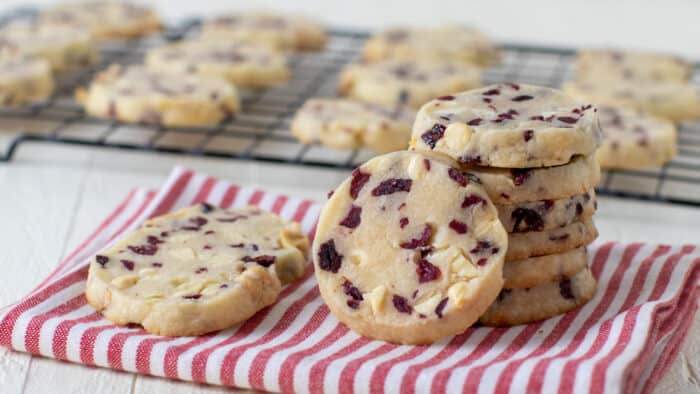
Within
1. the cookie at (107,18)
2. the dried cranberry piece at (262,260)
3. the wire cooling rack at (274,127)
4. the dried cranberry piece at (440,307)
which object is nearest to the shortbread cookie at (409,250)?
the dried cranberry piece at (440,307)

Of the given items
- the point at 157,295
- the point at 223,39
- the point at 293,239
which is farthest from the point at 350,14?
Result: the point at 157,295

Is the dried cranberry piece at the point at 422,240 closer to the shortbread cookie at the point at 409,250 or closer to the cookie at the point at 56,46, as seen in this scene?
the shortbread cookie at the point at 409,250

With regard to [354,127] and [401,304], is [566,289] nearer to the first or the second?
[401,304]

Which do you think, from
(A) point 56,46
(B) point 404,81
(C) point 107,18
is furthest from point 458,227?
(C) point 107,18

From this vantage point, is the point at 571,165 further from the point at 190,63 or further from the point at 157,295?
the point at 190,63

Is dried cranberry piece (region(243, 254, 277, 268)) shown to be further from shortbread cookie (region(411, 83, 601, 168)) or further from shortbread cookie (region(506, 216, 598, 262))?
shortbread cookie (region(506, 216, 598, 262))

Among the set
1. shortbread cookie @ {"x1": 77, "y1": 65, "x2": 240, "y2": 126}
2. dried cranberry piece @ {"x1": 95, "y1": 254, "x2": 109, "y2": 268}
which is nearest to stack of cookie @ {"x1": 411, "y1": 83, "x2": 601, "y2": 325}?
dried cranberry piece @ {"x1": 95, "y1": 254, "x2": 109, "y2": 268}
